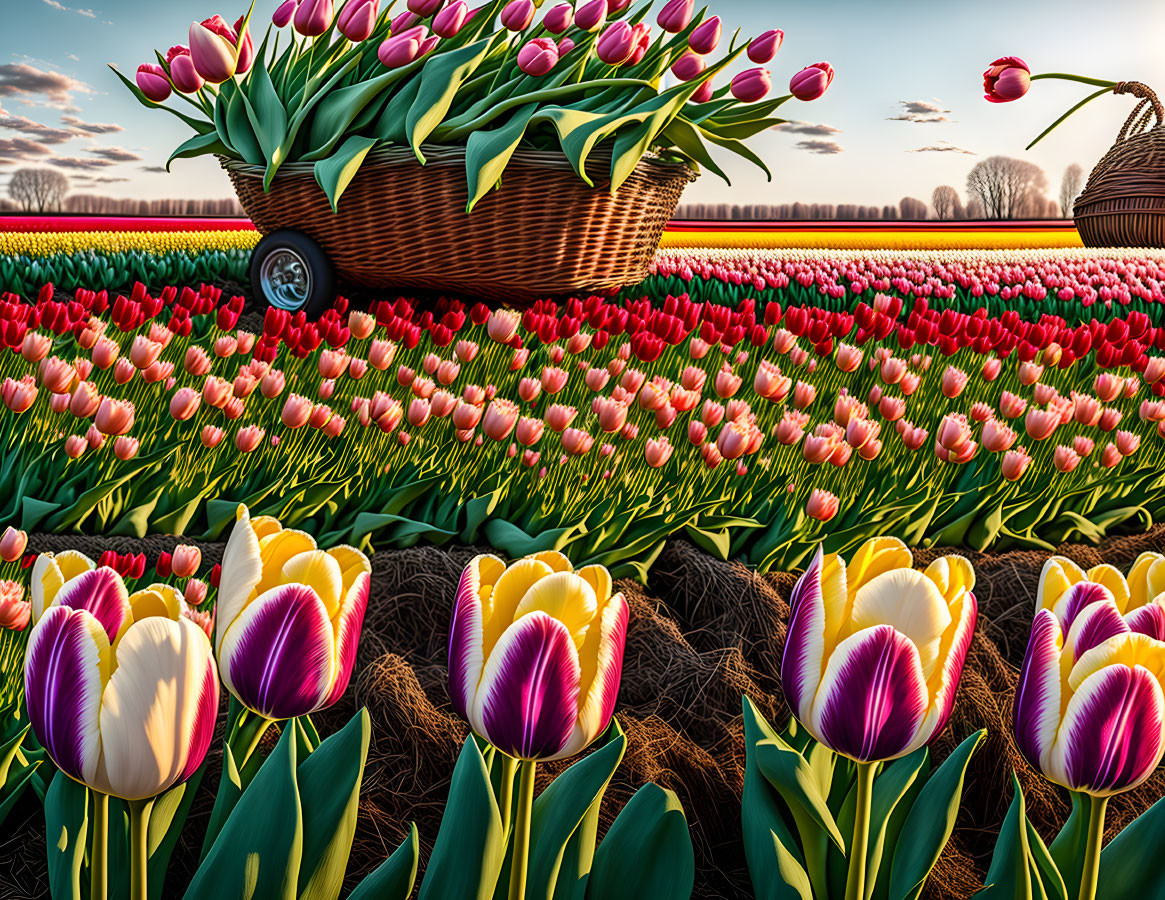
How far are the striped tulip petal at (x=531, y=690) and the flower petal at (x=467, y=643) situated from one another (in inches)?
0.5

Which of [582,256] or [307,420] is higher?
[582,256]

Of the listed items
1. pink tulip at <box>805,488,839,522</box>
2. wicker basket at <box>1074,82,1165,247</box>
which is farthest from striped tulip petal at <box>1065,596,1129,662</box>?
wicker basket at <box>1074,82,1165,247</box>

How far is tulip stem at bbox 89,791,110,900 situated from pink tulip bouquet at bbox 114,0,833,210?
9.18 ft

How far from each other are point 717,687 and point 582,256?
9.62ft

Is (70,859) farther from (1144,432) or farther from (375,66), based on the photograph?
(375,66)

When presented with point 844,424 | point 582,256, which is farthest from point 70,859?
point 582,256

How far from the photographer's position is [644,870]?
77cm

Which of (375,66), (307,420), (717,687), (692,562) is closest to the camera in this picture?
(717,687)

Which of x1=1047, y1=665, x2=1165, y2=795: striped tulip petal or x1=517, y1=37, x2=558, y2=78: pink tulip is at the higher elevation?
x1=517, y1=37, x2=558, y2=78: pink tulip

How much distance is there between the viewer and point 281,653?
60 cm

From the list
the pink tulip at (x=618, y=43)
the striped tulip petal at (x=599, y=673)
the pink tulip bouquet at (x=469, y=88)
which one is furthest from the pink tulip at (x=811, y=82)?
the striped tulip petal at (x=599, y=673)

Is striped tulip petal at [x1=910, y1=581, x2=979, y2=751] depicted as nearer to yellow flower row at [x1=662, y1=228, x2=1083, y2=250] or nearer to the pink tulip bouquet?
the pink tulip bouquet

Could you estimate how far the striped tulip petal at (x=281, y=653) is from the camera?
595 millimetres

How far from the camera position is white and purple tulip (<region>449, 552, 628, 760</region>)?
0.58 metres
